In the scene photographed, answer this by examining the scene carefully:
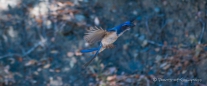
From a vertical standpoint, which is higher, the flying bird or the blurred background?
the blurred background

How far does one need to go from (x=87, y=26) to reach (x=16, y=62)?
108 cm

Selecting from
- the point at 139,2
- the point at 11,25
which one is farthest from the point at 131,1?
the point at 11,25

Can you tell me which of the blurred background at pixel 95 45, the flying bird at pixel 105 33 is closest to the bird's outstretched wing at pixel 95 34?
the flying bird at pixel 105 33

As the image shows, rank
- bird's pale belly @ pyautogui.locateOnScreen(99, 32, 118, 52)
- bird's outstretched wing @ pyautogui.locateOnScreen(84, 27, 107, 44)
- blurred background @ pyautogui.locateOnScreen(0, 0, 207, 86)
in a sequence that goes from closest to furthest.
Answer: bird's outstretched wing @ pyautogui.locateOnScreen(84, 27, 107, 44), bird's pale belly @ pyautogui.locateOnScreen(99, 32, 118, 52), blurred background @ pyautogui.locateOnScreen(0, 0, 207, 86)

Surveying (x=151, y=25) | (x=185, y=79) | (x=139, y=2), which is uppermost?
(x=139, y=2)

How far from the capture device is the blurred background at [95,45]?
5.43 meters

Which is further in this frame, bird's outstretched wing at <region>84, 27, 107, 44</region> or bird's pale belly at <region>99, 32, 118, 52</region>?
bird's pale belly at <region>99, 32, 118, 52</region>

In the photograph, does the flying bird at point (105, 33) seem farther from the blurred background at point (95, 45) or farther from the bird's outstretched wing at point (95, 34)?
the blurred background at point (95, 45)

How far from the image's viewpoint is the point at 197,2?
18.9 feet

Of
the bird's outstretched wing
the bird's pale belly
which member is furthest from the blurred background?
the bird's outstretched wing

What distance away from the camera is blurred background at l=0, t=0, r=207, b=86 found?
543cm

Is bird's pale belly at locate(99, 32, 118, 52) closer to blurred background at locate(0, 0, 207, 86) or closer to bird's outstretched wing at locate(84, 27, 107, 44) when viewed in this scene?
bird's outstretched wing at locate(84, 27, 107, 44)

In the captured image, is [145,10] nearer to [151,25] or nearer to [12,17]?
[151,25]

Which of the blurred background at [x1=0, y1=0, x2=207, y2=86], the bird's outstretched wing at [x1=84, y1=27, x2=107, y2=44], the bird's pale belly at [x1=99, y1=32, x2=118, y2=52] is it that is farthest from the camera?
the blurred background at [x1=0, y1=0, x2=207, y2=86]
